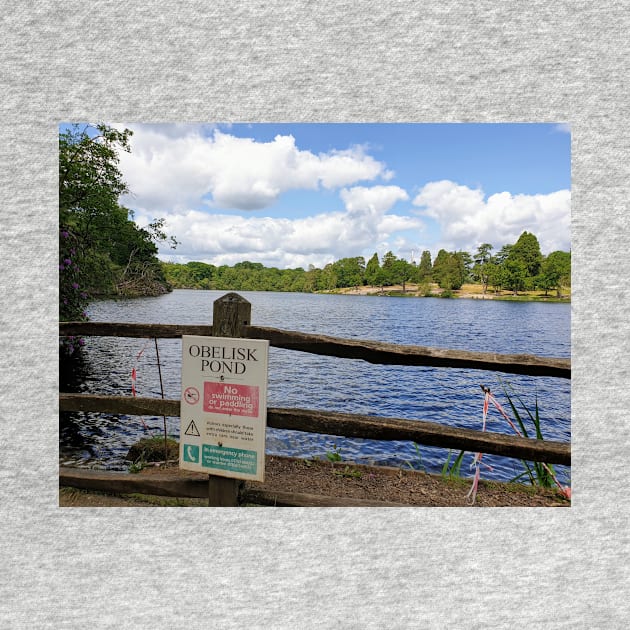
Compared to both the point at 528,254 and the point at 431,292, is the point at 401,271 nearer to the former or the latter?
the point at 431,292

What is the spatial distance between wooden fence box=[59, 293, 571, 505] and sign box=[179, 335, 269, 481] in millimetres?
44

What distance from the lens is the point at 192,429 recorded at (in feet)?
4.45

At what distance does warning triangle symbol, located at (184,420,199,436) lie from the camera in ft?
4.43

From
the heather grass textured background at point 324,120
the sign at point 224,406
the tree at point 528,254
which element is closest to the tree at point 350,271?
the tree at point 528,254

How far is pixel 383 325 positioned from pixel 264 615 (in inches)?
353

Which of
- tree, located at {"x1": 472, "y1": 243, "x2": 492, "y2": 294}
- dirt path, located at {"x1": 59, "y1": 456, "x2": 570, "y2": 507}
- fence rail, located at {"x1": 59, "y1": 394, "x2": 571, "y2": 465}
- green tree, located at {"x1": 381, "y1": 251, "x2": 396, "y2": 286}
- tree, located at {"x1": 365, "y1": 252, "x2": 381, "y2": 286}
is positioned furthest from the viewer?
tree, located at {"x1": 365, "y1": 252, "x2": 381, "y2": 286}

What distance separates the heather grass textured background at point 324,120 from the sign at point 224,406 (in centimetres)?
18

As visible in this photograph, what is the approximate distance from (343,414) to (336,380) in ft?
17.2

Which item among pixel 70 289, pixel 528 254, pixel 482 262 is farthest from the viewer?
pixel 482 262

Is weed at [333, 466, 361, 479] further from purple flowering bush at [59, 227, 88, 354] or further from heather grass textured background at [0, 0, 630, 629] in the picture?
purple flowering bush at [59, 227, 88, 354]

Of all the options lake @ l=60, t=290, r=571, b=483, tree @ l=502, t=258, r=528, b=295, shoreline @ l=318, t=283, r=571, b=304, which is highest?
tree @ l=502, t=258, r=528, b=295

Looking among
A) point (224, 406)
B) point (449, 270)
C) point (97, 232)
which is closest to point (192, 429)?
point (224, 406)

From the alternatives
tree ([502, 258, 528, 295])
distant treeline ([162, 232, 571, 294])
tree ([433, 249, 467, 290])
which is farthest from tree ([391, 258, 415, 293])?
tree ([502, 258, 528, 295])

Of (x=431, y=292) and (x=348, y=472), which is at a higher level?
(x=431, y=292)
